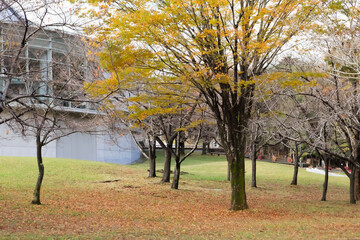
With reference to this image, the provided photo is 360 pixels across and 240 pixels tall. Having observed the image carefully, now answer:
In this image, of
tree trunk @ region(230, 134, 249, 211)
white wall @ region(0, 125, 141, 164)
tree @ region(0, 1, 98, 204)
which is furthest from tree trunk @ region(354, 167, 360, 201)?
white wall @ region(0, 125, 141, 164)

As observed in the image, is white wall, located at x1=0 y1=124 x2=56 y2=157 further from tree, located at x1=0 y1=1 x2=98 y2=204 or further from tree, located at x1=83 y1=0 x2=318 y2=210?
tree, located at x1=83 y1=0 x2=318 y2=210

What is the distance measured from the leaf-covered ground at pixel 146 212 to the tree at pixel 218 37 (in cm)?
239

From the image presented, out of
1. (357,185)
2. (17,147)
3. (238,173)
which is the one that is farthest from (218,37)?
(17,147)

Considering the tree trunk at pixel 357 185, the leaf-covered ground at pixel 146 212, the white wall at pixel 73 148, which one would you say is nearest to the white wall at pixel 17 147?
the white wall at pixel 73 148

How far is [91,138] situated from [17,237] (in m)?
29.0

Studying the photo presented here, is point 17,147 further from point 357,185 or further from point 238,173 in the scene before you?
point 357,185

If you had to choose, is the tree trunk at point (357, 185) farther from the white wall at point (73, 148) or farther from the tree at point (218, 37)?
the white wall at point (73, 148)

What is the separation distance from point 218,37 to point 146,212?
623cm

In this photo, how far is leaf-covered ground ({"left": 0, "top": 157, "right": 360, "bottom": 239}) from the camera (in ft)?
31.4

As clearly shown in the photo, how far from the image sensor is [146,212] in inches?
536

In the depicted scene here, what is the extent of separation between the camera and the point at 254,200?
18.1 m

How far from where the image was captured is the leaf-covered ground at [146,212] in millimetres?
9578

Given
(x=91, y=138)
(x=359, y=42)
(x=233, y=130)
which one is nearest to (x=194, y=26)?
(x=233, y=130)

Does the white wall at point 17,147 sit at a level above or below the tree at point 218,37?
below
